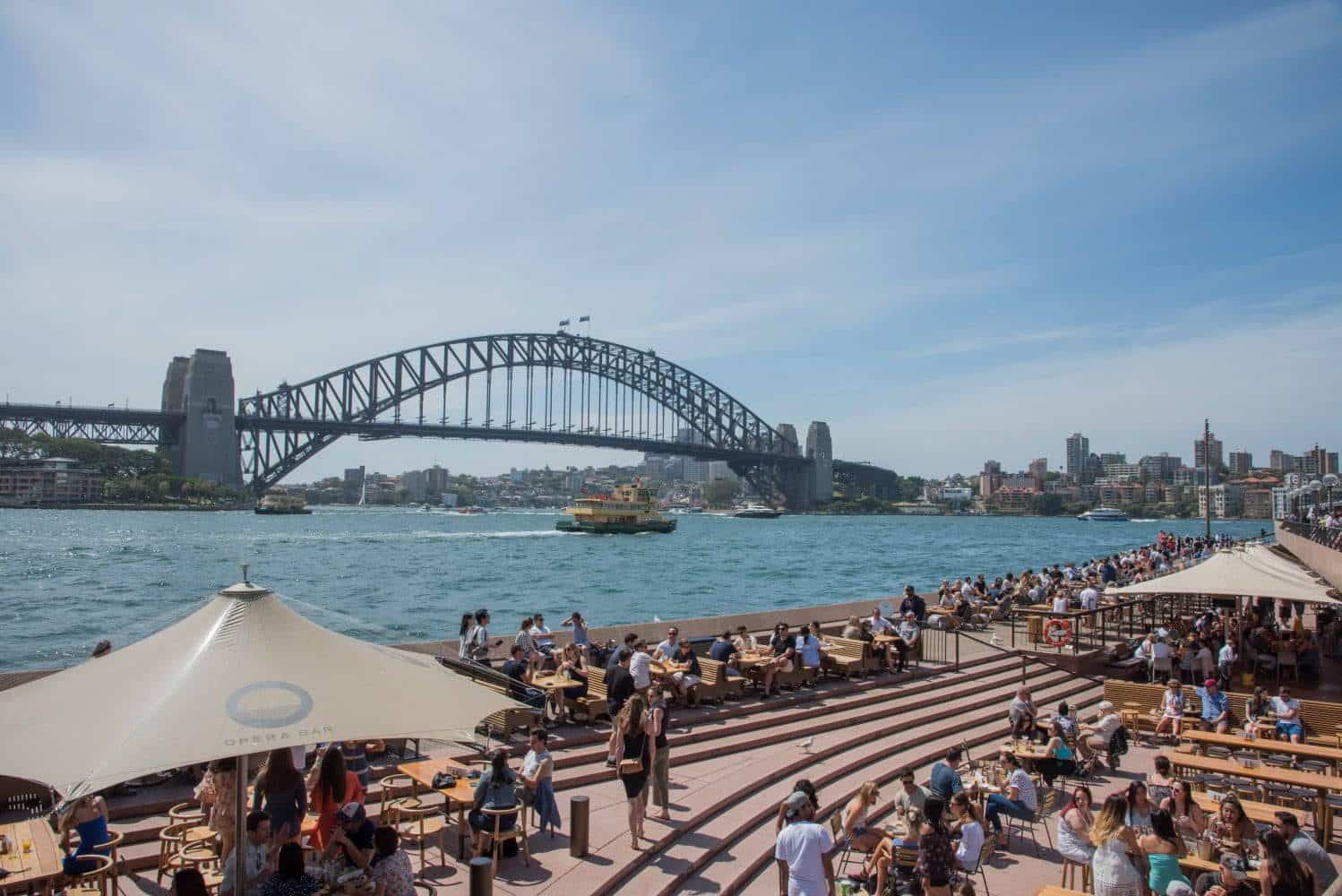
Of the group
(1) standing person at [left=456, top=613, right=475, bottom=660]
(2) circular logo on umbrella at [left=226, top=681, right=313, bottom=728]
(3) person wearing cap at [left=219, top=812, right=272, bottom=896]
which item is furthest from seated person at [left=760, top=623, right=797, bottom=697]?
(2) circular logo on umbrella at [left=226, top=681, right=313, bottom=728]

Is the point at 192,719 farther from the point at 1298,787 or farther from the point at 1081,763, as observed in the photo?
the point at 1298,787

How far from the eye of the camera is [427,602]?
31.1 metres

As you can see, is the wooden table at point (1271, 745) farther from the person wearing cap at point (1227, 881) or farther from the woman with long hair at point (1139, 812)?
the woman with long hair at point (1139, 812)

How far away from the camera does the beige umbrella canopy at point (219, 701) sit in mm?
3572

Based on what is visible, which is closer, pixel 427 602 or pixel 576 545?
pixel 427 602

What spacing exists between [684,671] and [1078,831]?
4.63 metres

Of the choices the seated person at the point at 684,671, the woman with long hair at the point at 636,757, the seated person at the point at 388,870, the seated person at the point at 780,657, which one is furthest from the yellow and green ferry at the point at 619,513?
the seated person at the point at 388,870

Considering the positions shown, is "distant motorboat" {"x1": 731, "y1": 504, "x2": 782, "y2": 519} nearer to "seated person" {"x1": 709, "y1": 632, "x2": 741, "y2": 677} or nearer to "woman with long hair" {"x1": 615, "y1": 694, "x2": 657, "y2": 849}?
"seated person" {"x1": 709, "y1": 632, "x2": 741, "y2": 677}

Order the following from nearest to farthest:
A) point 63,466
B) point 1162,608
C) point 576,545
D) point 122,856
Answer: point 122,856
point 1162,608
point 576,545
point 63,466

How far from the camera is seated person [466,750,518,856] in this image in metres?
5.55

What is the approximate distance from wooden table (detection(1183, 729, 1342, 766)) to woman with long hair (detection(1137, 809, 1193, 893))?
3.21 metres

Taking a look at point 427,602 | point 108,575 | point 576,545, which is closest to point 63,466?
point 576,545

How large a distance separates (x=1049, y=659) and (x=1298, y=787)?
544cm

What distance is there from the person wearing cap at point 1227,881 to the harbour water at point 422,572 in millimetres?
4771
